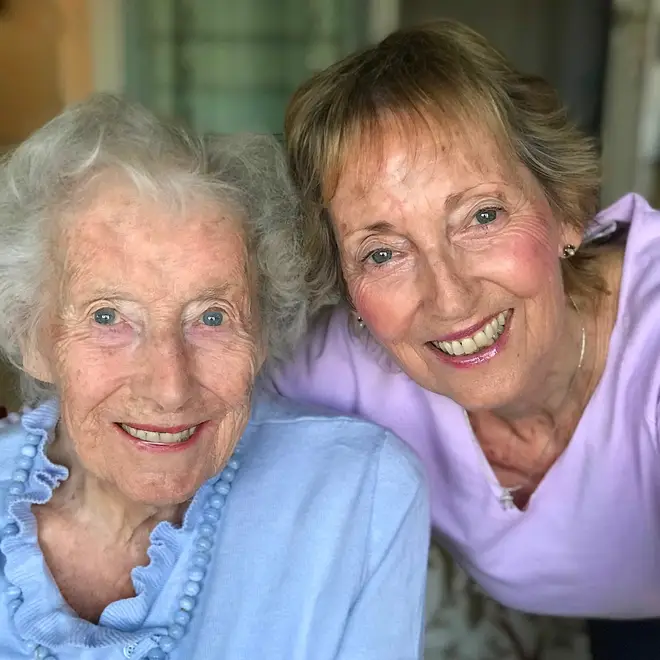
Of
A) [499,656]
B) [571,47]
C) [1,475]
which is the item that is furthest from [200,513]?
[571,47]

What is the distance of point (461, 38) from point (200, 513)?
0.91 metres

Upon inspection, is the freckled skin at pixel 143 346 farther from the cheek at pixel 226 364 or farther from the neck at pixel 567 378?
the neck at pixel 567 378

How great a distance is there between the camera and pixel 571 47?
146 inches

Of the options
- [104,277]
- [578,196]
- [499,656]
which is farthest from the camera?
[499,656]

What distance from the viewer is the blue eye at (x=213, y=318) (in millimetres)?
1200

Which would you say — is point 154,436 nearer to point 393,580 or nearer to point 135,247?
point 135,247

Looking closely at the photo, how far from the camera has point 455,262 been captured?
1.24 metres

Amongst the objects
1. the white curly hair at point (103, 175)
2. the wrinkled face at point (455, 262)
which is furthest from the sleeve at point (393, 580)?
the white curly hair at point (103, 175)

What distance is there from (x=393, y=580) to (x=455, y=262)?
53cm

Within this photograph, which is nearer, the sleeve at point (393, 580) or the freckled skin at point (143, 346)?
the freckled skin at point (143, 346)

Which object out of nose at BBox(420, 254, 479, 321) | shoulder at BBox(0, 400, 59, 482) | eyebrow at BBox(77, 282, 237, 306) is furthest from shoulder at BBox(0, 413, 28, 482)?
nose at BBox(420, 254, 479, 321)

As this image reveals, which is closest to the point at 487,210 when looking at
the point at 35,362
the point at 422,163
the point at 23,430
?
the point at 422,163

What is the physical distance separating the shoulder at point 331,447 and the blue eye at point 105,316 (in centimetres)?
37

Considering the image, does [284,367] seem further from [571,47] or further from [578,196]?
[571,47]
